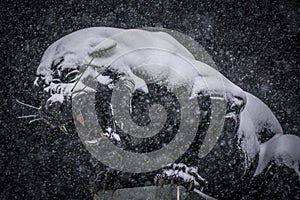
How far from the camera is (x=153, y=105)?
2.50m

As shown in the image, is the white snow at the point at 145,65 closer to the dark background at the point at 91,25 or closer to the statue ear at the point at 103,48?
the statue ear at the point at 103,48

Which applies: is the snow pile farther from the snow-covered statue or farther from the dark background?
the dark background

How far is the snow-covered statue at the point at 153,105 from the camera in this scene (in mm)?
2498

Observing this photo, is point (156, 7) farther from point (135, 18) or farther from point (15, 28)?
point (15, 28)

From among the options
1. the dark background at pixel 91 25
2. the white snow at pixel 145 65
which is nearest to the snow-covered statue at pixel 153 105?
the white snow at pixel 145 65

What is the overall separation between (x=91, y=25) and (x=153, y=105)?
206 cm

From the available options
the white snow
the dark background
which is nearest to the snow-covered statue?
the white snow

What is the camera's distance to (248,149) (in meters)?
2.78

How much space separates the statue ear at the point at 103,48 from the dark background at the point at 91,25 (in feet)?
5.72

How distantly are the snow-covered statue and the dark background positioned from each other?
4.49 ft

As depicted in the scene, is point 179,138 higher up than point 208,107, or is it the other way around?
point 208,107

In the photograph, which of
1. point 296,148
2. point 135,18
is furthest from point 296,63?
point 135,18

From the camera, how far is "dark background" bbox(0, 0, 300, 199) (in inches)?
159

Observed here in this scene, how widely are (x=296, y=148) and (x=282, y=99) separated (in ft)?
4.02
